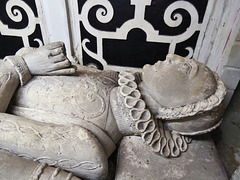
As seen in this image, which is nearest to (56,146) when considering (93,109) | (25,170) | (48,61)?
(25,170)

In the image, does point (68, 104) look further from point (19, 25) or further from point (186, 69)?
point (19, 25)

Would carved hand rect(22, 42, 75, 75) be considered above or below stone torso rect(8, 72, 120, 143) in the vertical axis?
above

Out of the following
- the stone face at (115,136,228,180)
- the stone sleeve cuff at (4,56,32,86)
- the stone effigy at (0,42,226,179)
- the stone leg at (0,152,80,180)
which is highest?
the stone sleeve cuff at (4,56,32,86)

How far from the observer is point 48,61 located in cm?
110

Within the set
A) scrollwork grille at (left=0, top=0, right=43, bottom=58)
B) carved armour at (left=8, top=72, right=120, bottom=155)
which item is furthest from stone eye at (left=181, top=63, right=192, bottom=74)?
scrollwork grille at (left=0, top=0, right=43, bottom=58)

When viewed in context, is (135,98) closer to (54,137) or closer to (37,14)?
(54,137)

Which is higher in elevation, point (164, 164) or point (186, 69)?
point (186, 69)

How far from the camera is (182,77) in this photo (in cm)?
100

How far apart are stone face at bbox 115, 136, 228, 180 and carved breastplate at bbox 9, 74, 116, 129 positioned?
21 cm

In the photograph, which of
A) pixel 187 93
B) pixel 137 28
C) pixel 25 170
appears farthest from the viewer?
pixel 137 28

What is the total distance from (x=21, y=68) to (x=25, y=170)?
51 centimetres

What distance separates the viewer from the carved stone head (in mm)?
989

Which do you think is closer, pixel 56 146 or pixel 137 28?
pixel 56 146

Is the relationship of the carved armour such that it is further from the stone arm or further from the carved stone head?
the carved stone head
